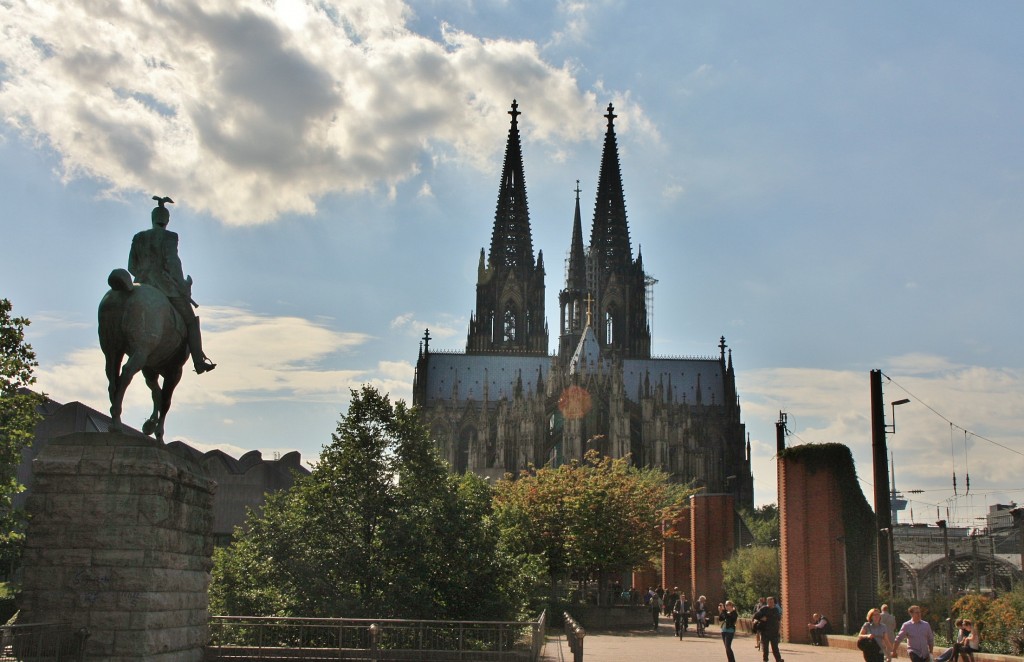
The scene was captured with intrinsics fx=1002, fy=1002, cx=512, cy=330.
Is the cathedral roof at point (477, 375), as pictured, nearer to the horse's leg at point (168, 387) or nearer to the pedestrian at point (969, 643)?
the pedestrian at point (969, 643)

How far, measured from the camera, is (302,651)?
55.7ft

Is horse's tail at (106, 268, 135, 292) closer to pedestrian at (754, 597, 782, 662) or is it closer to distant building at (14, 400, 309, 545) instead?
pedestrian at (754, 597, 782, 662)

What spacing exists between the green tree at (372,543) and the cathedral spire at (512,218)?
94.9 m

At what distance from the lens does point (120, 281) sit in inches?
483

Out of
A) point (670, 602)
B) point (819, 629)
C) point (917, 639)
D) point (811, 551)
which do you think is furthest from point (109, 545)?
point (670, 602)

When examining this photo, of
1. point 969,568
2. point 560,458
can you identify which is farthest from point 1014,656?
point 560,458

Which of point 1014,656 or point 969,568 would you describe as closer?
point 1014,656

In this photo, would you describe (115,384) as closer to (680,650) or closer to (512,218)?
(680,650)

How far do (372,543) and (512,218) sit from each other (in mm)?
100184

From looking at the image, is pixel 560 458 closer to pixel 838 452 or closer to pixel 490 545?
pixel 838 452

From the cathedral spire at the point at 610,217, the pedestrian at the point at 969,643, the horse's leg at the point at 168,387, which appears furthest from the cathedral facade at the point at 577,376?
the horse's leg at the point at 168,387

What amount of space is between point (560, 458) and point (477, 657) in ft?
239

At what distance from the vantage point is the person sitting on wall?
28359mm

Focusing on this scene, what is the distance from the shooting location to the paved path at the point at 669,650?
22.1m
